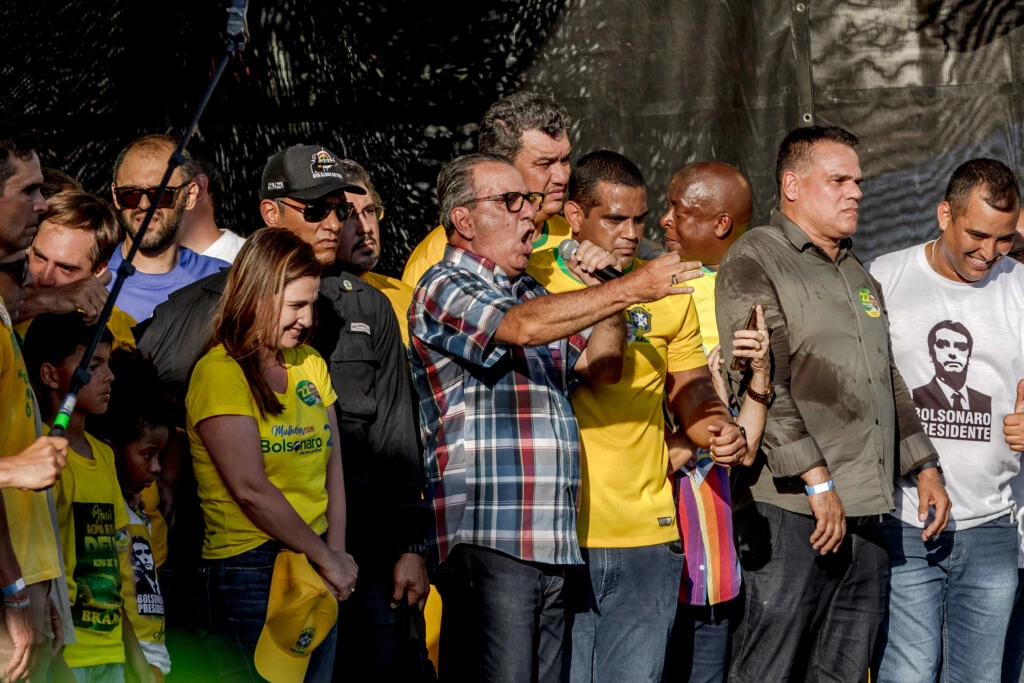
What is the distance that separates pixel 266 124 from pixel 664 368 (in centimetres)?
235

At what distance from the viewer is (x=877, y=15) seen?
17.5 ft

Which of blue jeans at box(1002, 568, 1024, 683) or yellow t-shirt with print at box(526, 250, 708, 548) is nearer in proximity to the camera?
yellow t-shirt with print at box(526, 250, 708, 548)

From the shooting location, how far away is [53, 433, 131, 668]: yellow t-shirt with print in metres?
3.00

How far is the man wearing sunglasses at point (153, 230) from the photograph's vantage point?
409 centimetres

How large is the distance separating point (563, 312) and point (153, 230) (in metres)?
1.64

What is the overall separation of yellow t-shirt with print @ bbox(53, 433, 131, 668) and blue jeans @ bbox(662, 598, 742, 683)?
174 centimetres

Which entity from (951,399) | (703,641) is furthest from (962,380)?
(703,641)

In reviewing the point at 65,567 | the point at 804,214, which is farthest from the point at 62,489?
the point at 804,214

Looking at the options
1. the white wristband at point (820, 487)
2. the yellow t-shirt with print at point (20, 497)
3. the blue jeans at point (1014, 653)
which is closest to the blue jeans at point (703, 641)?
the white wristband at point (820, 487)

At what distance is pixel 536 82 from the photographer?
5340mm

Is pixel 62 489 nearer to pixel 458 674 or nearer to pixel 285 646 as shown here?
pixel 285 646

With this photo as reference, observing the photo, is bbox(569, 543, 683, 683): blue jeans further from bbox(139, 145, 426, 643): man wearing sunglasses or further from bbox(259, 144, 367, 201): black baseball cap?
bbox(259, 144, 367, 201): black baseball cap

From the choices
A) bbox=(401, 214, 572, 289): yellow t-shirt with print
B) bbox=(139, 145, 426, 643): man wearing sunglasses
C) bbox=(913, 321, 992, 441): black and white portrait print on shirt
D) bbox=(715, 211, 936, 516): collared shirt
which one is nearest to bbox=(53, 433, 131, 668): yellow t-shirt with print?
bbox=(139, 145, 426, 643): man wearing sunglasses


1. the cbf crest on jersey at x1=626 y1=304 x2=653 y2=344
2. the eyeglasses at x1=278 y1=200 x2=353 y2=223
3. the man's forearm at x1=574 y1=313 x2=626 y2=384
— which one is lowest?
the man's forearm at x1=574 y1=313 x2=626 y2=384
